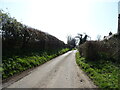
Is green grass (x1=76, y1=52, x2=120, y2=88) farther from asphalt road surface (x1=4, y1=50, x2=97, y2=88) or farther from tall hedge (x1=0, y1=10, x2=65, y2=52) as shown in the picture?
tall hedge (x1=0, y1=10, x2=65, y2=52)

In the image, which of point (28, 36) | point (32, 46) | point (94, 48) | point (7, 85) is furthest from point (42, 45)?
point (7, 85)

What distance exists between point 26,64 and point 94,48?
7.91 m

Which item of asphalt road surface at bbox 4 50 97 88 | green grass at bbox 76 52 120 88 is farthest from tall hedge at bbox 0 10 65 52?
green grass at bbox 76 52 120 88

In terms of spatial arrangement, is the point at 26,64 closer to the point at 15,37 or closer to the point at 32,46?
the point at 15,37

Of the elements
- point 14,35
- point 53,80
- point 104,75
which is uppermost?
point 14,35

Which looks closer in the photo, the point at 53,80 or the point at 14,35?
the point at 53,80

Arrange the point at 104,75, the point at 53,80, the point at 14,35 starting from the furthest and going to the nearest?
1. the point at 14,35
2. the point at 104,75
3. the point at 53,80

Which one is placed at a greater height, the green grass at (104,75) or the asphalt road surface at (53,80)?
the green grass at (104,75)

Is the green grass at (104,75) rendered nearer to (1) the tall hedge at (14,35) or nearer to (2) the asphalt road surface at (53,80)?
(2) the asphalt road surface at (53,80)

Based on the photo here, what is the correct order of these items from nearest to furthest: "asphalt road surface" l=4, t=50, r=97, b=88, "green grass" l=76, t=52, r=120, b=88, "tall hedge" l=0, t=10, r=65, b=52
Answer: "green grass" l=76, t=52, r=120, b=88, "asphalt road surface" l=4, t=50, r=97, b=88, "tall hedge" l=0, t=10, r=65, b=52

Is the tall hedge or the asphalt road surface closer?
the asphalt road surface

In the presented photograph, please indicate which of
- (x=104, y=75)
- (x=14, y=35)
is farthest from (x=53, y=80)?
(x=14, y=35)

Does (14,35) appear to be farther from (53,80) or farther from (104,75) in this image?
(104,75)

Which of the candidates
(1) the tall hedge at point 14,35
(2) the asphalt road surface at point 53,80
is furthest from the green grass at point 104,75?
(1) the tall hedge at point 14,35
